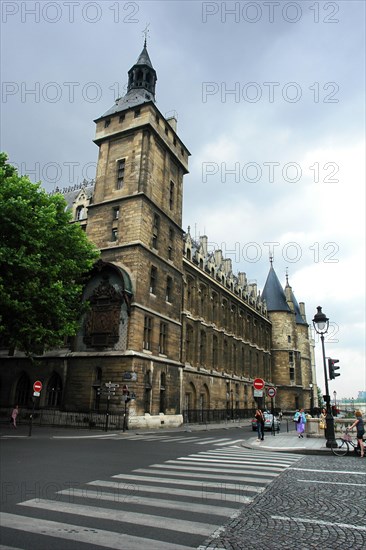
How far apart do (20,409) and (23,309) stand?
13.9 m

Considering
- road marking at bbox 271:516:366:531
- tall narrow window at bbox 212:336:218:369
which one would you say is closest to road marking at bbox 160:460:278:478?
road marking at bbox 271:516:366:531

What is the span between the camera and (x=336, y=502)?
6.57 m

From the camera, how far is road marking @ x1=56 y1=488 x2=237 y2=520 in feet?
19.3

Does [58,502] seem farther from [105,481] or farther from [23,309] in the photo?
[23,309]

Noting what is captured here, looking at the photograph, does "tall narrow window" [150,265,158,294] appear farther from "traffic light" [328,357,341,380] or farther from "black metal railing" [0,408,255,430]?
"traffic light" [328,357,341,380]

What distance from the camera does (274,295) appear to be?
233ft

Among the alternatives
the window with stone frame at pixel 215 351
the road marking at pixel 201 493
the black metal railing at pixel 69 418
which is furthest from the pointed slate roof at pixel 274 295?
the road marking at pixel 201 493

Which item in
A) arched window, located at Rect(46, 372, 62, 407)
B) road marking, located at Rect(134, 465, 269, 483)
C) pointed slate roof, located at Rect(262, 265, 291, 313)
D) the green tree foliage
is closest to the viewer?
road marking, located at Rect(134, 465, 269, 483)

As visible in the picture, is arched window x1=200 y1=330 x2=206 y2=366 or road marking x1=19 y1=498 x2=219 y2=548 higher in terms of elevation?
arched window x1=200 y1=330 x2=206 y2=366

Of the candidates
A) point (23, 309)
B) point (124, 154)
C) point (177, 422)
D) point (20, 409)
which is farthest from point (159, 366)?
point (124, 154)

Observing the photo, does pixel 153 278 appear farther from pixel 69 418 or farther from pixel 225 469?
pixel 225 469

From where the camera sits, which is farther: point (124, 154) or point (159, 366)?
point (124, 154)

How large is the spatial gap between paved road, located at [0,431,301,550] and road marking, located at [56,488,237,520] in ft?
0.05

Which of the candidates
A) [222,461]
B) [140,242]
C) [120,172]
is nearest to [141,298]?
[140,242]
